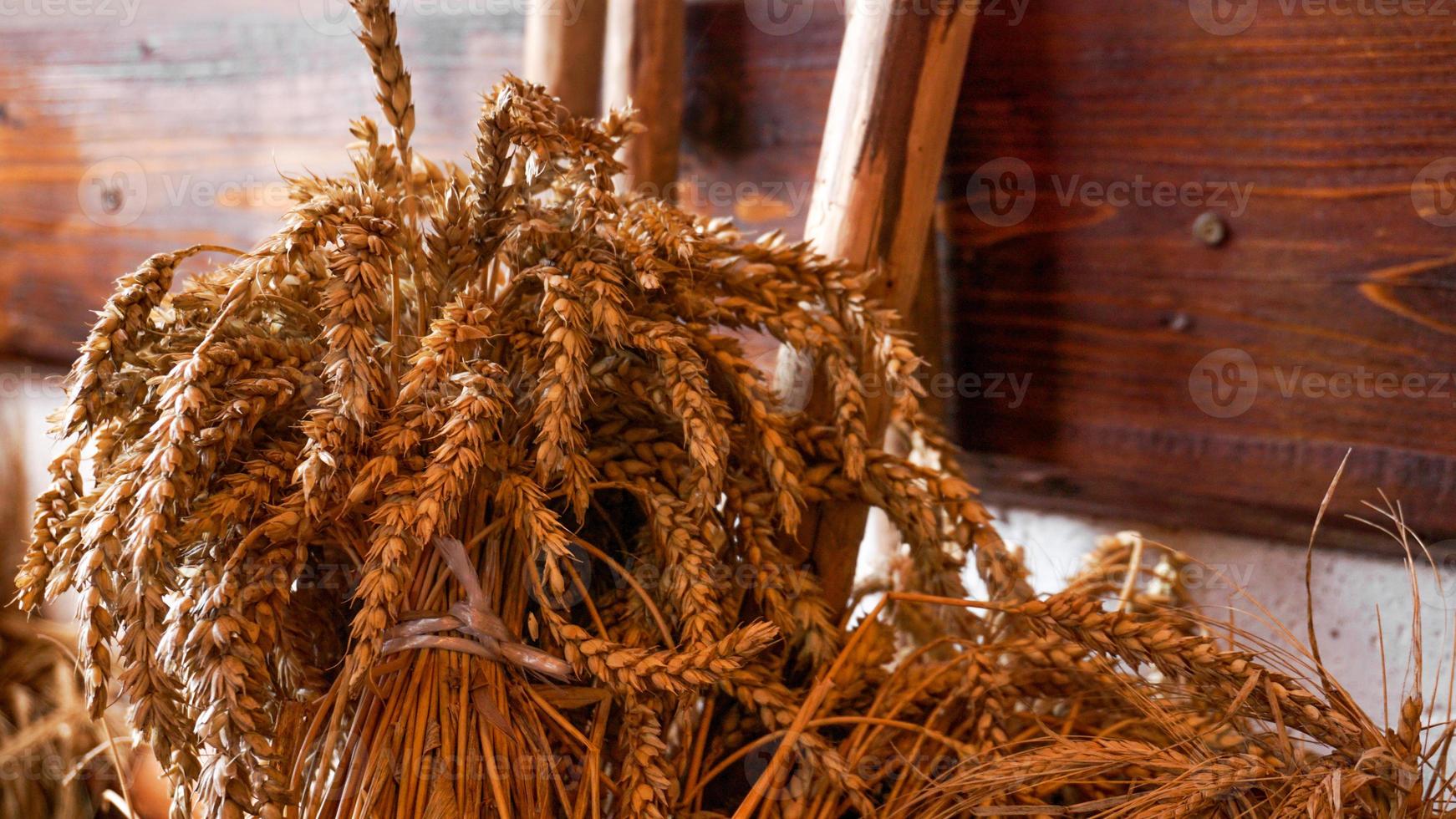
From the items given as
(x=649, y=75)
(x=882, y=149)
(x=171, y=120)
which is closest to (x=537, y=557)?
(x=882, y=149)

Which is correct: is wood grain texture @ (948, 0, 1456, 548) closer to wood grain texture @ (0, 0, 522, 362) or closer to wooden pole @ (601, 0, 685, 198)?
wooden pole @ (601, 0, 685, 198)

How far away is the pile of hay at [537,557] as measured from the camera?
0.61 meters

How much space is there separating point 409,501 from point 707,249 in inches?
12.4

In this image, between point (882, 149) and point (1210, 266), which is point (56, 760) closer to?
point (882, 149)

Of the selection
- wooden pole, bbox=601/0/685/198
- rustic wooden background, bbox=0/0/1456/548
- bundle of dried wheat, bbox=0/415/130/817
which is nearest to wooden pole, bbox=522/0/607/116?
wooden pole, bbox=601/0/685/198

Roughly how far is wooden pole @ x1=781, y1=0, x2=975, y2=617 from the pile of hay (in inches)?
3.8

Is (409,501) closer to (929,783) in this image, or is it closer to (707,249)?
(707,249)

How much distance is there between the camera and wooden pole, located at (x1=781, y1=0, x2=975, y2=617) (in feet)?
3.01

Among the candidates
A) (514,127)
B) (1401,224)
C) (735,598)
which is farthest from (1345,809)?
(514,127)

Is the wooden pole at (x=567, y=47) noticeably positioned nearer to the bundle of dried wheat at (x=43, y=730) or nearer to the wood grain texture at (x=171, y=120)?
the wood grain texture at (x=171, y=120)

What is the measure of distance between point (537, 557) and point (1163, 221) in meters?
0.73

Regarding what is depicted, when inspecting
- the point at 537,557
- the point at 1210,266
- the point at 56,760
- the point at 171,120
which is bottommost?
the point at 56,760

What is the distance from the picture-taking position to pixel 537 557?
73 centimetres

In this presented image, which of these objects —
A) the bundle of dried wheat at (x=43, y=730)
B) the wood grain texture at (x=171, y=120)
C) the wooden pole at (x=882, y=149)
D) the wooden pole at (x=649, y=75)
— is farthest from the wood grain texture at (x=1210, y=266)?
the bundle of dried wheat at (x=43, y=730)
